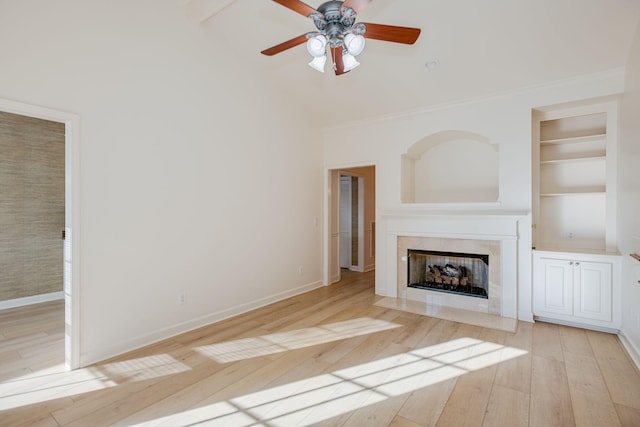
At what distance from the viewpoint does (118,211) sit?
9.53 ft

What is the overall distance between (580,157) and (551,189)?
50 cm

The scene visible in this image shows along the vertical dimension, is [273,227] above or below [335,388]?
above

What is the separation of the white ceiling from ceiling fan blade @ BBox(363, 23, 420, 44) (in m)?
0.85

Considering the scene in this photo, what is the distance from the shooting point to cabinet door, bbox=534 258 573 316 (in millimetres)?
3506

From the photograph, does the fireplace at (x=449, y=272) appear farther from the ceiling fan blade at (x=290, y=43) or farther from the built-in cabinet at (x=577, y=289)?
the ceiling fan blade at (x=290, y=43)

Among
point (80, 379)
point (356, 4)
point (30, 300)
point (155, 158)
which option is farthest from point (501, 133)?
point (30, 300)

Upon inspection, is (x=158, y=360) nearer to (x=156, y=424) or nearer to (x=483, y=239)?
(x=156, y=424)

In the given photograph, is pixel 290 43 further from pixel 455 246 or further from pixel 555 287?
pixel 555 287

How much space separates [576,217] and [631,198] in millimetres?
1170

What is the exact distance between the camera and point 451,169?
483 cm

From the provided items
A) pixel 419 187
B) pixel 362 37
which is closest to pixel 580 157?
pixel 419 187

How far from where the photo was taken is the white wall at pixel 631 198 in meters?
2.71

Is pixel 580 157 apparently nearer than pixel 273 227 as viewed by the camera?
Yes

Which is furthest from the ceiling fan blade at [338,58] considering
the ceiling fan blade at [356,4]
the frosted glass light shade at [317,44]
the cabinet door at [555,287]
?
the cabinet door at [555,287]
